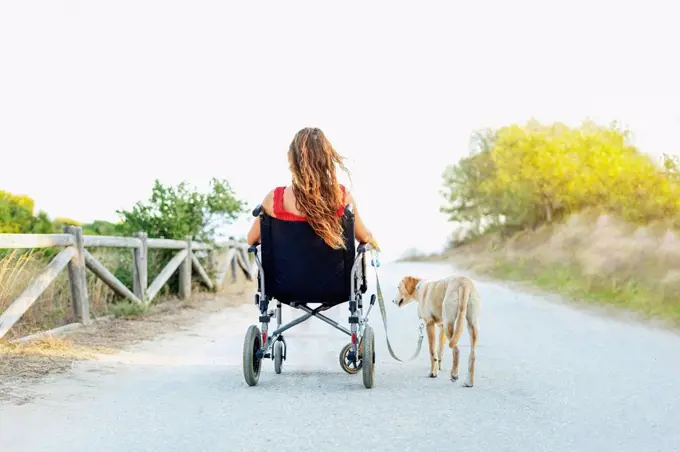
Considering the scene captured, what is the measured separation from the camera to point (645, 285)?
14742 millimetres

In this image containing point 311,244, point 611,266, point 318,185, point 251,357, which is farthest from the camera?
point 611,266

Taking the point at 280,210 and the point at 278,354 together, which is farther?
the point at 278,354

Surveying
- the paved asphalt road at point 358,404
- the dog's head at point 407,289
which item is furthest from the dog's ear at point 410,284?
the paved asphalt road at point 358,404

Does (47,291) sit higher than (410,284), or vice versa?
(410,284)

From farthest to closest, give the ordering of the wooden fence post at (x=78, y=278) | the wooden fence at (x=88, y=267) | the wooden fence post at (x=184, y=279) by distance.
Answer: the wooden fence post at (x=184, y=279) → the wooden fence post at (x=78, y=278) → the wooden fence at (x=88, y=267)

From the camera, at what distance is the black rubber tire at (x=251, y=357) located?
623cm

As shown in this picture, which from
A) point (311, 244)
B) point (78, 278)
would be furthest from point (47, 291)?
point (311, 244)

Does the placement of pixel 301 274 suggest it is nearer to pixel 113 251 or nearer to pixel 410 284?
pixel 410 284

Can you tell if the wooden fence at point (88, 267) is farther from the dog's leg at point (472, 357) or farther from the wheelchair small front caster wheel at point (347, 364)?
the dog's leg at point (472, 357)

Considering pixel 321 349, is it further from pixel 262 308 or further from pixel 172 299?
pixel 172 299

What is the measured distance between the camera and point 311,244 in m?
6.35

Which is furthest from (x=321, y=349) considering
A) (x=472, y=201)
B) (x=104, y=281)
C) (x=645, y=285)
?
(x=472, y=201)

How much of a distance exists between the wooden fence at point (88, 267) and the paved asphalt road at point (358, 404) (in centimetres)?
132

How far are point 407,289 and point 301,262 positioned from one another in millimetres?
1791
